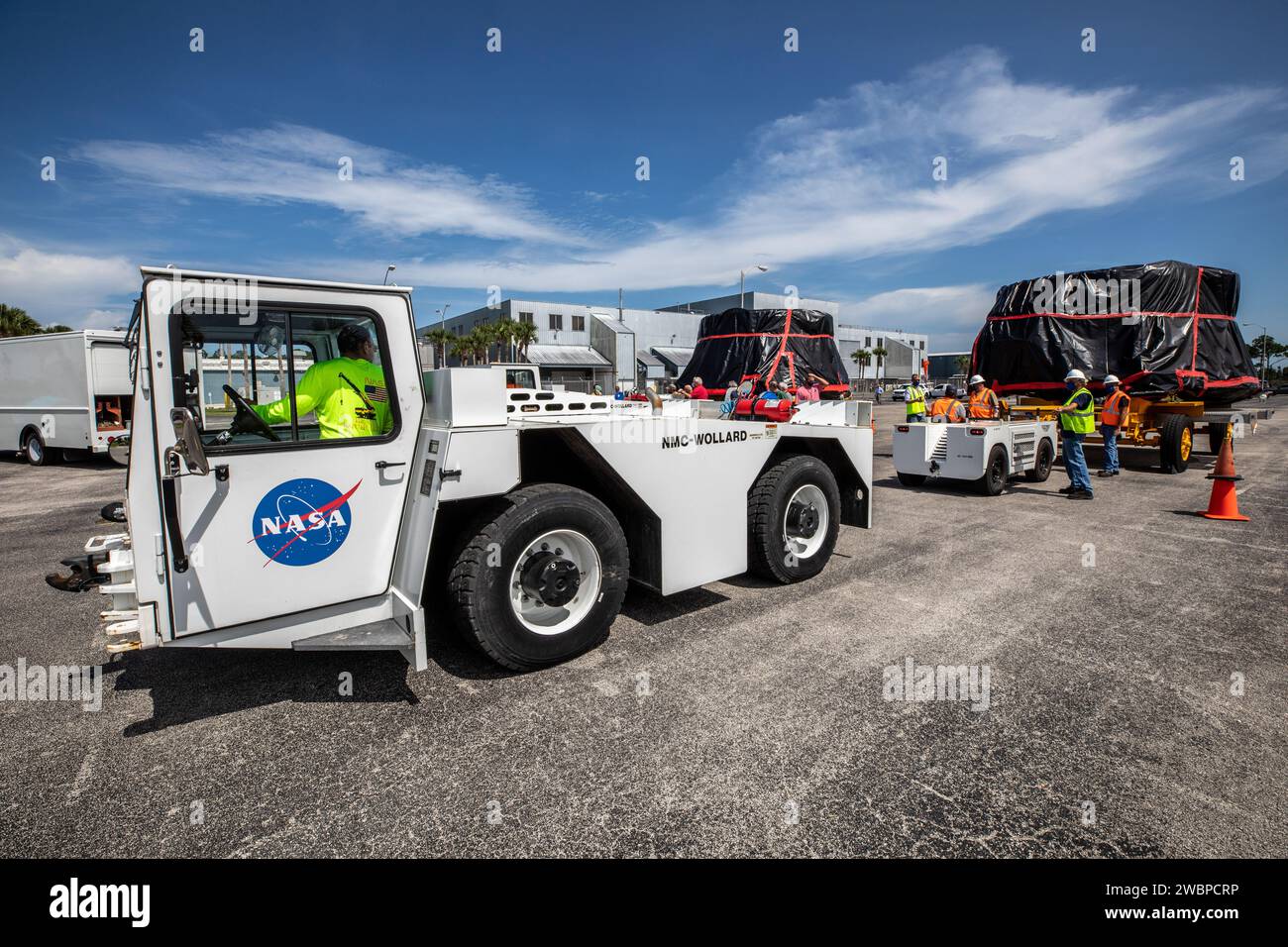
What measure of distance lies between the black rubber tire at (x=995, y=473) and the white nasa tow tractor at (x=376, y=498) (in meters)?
6.80

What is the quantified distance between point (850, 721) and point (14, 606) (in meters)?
6.38

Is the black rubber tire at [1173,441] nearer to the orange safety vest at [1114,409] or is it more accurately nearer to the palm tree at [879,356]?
the orange safety vest at [1114,409]

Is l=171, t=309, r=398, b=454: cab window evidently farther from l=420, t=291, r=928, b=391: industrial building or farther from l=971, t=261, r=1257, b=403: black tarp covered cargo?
l=420, t=291, r=928, b=391: industrial building

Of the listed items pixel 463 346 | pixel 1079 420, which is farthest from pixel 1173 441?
pixel 463 346

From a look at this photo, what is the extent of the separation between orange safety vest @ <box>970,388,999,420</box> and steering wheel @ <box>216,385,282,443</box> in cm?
1021

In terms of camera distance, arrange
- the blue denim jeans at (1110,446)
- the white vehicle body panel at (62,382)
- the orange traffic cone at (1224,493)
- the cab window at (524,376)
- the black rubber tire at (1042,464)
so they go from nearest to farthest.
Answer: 1. the orange traffic cone at (1224,493)
2. the cab window at (524,376)
3. the black rubber tire at (1042,464)
4. the blue denim jeans at (1110,446)
5. the white vehicle body panel at (62,382)

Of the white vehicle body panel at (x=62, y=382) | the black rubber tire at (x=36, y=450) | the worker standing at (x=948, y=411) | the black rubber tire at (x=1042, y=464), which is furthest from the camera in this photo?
the black rubber tire at (x=36, y=450)

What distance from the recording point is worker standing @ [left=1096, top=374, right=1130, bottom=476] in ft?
36.9

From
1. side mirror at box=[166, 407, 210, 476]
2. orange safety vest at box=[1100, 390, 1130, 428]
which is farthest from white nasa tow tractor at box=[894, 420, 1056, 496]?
side mirror at box=[166, 407, 210, 476]

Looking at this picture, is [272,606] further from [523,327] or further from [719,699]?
[523,327]

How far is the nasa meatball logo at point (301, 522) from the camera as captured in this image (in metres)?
3.14

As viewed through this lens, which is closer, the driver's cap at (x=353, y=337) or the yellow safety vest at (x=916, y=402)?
the driver's cap at (x=353, y=337)

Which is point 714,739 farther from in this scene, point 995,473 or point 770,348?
point 770,348

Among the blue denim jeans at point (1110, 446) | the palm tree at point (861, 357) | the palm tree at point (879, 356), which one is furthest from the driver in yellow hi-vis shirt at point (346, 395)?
the palm tree at point (879, 356)
